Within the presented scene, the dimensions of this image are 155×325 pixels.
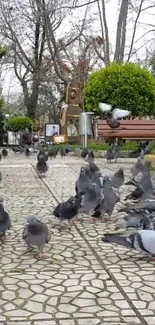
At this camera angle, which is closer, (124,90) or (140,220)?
(140,220)

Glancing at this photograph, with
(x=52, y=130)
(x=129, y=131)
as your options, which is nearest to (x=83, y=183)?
(x=129, y=131)

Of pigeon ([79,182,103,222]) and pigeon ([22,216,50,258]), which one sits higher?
pigeon ([79,182,103,222])

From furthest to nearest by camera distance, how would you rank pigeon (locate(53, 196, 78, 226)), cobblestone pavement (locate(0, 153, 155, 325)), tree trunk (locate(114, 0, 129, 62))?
tree trunk (locate(114, 0, 129, 62)) < pigeon (locate(53, 196, 78, 226)) < cobblestone pavement (locate(0, 153, 155, 325))

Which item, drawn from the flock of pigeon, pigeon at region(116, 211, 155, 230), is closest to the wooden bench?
the flock of pigeon

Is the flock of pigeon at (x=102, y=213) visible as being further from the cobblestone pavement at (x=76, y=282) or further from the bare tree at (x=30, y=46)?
the bare tree at (x=30, y=46)

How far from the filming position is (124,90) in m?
16.5

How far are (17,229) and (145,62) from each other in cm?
2325

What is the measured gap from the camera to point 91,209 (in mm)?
5219

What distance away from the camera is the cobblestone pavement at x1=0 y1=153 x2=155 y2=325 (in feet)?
9.45

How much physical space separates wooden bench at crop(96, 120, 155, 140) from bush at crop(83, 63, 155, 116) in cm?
410

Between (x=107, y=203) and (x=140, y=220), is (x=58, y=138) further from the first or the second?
(x=140, y=220)

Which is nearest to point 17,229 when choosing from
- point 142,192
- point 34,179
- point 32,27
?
point 142,192

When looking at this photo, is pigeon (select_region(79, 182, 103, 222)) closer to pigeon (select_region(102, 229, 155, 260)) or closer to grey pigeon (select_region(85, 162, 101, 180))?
grey pigeon (select_region(85, 162, 101, 180))

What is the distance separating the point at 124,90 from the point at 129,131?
16.0 ft
